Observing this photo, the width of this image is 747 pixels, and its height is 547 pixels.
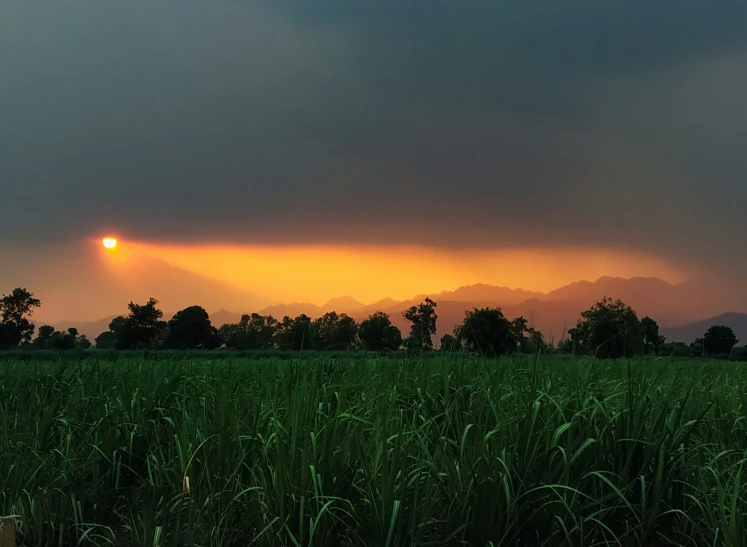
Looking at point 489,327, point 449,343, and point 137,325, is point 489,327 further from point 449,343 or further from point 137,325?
point 137,325

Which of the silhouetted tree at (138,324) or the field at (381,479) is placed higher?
the silhouetted tree at (138,324)

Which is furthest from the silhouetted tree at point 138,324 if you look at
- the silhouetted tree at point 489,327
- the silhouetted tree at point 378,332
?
the silhouetted tree at point 489,327

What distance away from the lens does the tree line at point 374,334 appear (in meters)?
6.74

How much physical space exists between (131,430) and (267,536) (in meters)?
2.20

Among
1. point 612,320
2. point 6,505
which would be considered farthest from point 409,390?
point 612,320

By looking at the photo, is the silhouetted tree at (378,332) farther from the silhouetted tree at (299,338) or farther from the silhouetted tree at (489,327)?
the silhouetted tree at (299,338)

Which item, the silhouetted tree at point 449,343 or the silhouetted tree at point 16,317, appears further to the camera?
the silhouetted tree at point 16,317

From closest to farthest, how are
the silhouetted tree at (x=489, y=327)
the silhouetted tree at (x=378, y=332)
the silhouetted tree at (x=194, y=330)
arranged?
the silhouetted tree at (x=489, y=327), the silhouetted tree at (x=378, y=332), the silhouetted tree at (x=194, y=330)

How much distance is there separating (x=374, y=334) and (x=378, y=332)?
0.59 feet

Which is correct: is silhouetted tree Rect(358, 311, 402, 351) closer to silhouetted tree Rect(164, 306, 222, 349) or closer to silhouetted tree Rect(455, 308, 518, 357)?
silhouetted tree Rect(455, 308, 518, 357)

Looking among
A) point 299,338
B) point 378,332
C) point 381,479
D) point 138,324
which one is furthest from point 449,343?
point 138,324

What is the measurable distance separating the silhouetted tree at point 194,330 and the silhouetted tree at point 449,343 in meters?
20.0

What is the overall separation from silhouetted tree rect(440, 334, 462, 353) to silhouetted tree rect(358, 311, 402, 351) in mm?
11961

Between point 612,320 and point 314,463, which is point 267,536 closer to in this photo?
point 314,463
